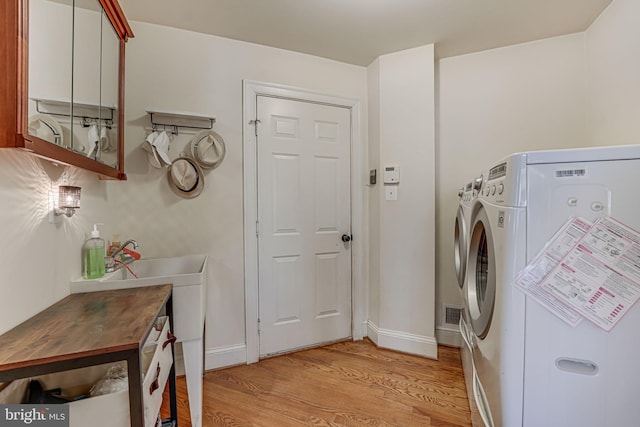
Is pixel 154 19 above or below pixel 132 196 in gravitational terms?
above

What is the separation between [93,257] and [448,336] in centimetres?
254

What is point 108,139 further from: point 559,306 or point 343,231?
point 559,306

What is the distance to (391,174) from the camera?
2.27 meters

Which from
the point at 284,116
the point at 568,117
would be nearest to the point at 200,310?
the point at 284,116

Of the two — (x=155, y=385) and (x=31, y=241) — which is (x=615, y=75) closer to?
(x=155, y=385)

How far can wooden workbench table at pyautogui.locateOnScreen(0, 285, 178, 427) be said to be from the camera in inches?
30.0

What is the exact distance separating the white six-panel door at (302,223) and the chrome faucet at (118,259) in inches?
32.9

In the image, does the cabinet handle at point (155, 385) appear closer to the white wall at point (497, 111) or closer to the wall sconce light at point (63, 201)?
the wall sconce light at point (63, 201)

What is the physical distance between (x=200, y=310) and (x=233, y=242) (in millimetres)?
716

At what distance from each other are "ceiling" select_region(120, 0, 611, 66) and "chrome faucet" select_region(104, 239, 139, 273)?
4.75 ft

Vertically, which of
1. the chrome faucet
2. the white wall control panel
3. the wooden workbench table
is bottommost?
the wooden workbench table

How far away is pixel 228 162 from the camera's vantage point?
6.73 ft

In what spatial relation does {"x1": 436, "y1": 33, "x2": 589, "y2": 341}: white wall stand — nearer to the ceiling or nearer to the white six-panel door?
the ceiling

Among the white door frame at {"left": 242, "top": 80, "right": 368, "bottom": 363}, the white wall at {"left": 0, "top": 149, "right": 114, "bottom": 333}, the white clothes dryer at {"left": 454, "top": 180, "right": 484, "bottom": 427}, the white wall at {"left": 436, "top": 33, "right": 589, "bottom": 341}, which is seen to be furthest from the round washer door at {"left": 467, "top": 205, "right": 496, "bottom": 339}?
the white wall at {"left": 0, "top": 149, "right": 114, "bottom": 333}
